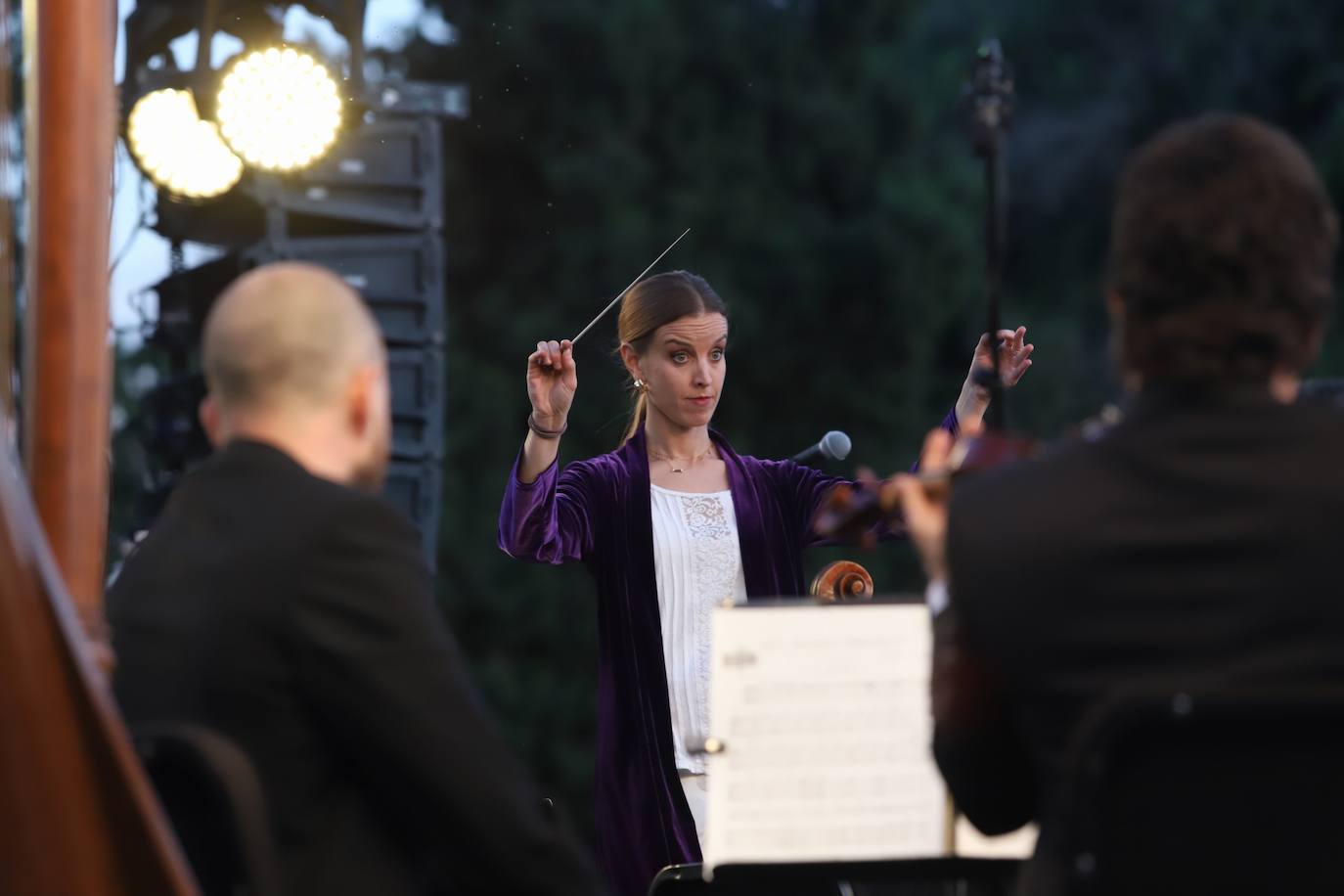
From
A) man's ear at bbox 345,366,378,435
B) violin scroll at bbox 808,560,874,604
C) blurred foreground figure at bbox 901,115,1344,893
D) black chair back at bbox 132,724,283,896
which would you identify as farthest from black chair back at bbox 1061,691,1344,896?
violin scroll at bbox 808,560,874,604

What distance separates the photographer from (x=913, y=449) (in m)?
15.6

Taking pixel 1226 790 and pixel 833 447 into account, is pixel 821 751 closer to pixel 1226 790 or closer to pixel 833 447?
pixel 1226 790

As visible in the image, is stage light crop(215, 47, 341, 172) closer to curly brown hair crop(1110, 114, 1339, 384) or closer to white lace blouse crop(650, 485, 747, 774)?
white lace blouse crop(650, 485, 747, 774)

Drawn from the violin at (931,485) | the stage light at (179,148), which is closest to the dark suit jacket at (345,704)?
the violin at (931,485)

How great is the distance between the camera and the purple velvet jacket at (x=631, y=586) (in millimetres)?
3609

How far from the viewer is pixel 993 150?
2.38 meters

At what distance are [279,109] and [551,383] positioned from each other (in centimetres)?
160

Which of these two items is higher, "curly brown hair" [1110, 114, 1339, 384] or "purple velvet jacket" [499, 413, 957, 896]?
"curly brown hair" [1110, 114, 1339, 384]

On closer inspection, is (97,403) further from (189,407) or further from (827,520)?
(189,407)

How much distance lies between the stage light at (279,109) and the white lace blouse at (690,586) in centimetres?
170

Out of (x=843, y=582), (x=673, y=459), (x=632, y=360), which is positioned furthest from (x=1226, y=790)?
(x=632, y=360)

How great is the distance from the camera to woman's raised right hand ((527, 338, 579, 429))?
364cm

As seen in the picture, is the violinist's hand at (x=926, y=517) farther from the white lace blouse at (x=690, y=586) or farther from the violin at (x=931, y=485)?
the white lace blouse at (x=690, y=586)

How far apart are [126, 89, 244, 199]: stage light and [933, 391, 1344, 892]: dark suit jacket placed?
3.65 meters
